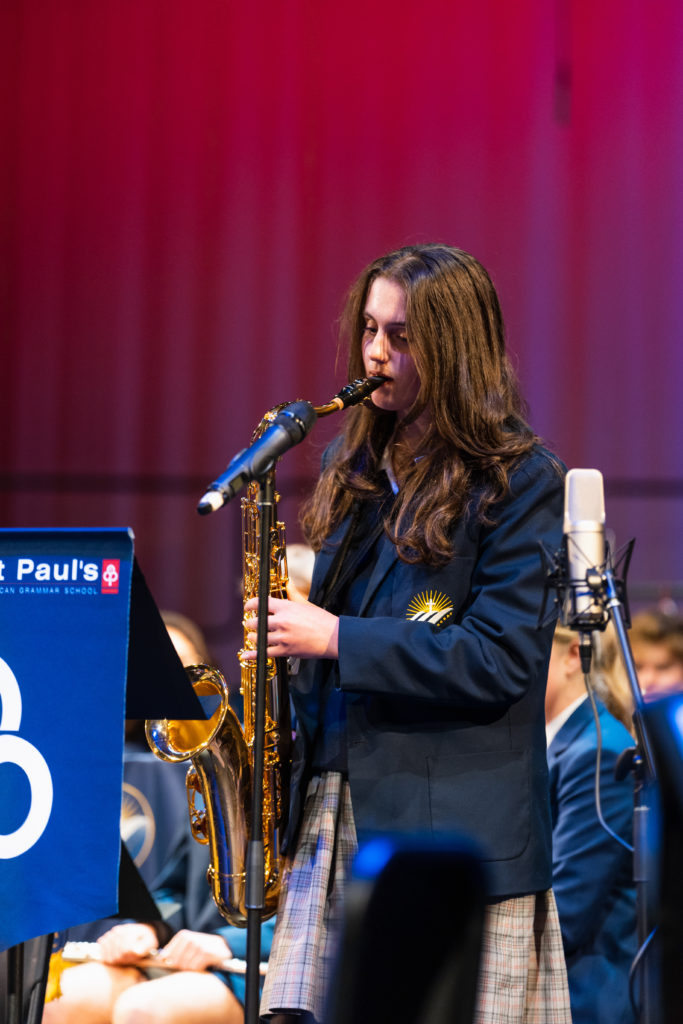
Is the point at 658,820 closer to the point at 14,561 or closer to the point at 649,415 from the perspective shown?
the point at 14,561

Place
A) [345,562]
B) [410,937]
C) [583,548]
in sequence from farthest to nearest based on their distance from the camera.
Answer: [345,562] → [583,548] → [410,937]

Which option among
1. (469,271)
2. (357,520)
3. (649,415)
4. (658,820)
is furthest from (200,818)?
(649,415)

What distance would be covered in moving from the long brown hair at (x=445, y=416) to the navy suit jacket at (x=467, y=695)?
0.16 feet

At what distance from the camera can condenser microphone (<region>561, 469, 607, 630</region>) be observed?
6.31ft

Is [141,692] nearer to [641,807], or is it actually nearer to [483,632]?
[483,632]

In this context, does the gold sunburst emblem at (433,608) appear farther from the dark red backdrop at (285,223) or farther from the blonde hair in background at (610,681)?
the dark red backdrop at (285,223)

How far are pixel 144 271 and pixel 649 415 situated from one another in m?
2.30

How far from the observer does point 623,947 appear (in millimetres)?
2887

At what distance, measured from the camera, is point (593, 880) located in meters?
2.85

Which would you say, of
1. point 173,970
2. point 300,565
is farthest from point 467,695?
point 300,565

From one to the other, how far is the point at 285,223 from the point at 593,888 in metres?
3.28

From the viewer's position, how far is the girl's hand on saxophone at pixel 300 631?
195 centimetres

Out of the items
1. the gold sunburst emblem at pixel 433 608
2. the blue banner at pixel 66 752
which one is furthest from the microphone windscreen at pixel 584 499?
the blue banner at pixel 66 752

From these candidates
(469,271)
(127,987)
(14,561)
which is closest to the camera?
(14,561)
